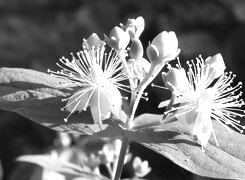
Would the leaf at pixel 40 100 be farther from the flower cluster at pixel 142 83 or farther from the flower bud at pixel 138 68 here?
the flower bud at pixel 138 68

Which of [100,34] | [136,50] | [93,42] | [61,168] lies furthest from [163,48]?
[100,34]

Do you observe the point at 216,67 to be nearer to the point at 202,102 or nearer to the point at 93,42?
the point at 202,102

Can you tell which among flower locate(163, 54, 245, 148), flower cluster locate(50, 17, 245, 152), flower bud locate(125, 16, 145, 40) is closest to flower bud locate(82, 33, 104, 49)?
flower cluster locate(50, 17, 245, 152)

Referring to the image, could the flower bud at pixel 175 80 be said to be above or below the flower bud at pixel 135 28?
below

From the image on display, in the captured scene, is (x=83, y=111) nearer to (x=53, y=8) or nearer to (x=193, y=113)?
(x=193, y=113)

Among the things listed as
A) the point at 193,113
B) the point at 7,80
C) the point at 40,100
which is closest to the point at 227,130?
the point at 193,113

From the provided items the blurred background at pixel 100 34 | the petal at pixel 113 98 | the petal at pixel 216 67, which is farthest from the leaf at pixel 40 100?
the blurred background at pixel 100 34
